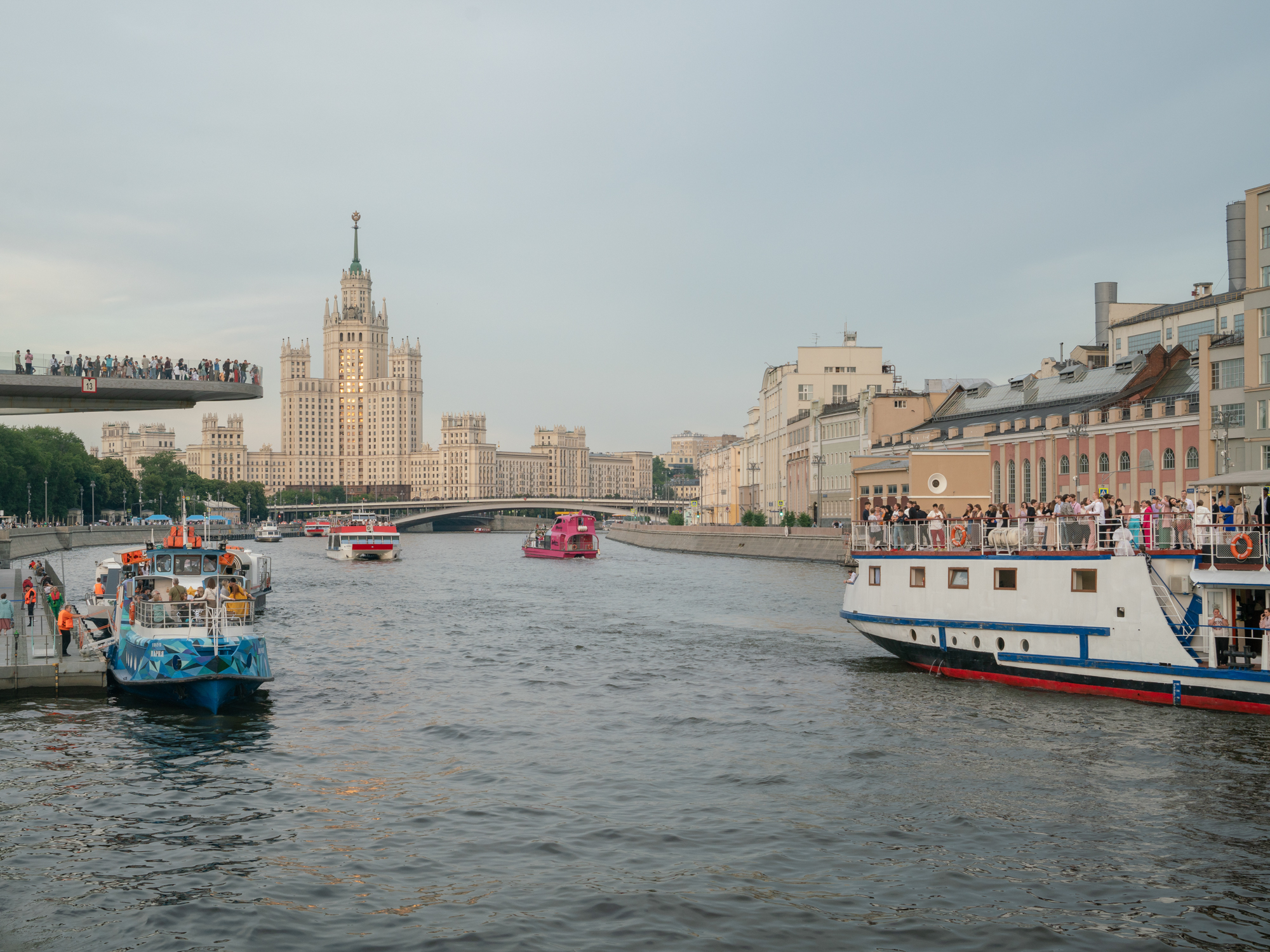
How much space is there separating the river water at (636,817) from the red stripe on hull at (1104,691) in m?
0.55

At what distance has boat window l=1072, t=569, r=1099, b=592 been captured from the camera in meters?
33.7

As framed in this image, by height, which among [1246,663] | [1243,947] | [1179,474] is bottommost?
[1243,947]

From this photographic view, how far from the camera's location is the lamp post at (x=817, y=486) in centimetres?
14275

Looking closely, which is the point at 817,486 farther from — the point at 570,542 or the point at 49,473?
the point at 49,473

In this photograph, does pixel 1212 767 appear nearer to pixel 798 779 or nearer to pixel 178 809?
pixel 798 779

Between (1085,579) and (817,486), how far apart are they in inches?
4429

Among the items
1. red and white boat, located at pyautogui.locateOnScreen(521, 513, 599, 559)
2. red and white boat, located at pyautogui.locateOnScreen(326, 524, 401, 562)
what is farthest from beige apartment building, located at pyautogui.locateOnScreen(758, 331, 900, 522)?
red and white boat, located at pyautogui.locateOnScreen(326, 524, 401, 562)

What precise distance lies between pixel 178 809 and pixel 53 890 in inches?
182

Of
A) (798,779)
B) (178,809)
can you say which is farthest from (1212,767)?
(178,809)

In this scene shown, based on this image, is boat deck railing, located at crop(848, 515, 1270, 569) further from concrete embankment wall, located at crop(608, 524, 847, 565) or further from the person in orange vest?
concrete embankment wall, located at crop(608, 524, 847, 565)

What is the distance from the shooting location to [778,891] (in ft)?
61.9

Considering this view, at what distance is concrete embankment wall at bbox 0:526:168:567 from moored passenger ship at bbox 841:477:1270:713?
65.7 m

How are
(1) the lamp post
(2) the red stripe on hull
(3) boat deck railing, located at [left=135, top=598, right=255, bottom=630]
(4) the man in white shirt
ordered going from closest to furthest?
1. (2) the red stripe on hull
2. (4) the man in white shirt
3. (3) boat deck railing, located at [left=135, top=598, right=255, bottom=630]
4. (1) the lamp post

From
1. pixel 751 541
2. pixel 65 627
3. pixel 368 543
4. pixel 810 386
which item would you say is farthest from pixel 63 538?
pixel 65 627
